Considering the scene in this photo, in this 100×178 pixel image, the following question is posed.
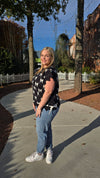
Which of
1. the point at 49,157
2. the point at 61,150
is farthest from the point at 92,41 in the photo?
the point at 49,157

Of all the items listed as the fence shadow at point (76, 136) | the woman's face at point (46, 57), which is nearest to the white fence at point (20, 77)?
the fence shadow at point (76, 136)

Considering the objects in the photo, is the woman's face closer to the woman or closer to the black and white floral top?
the woman

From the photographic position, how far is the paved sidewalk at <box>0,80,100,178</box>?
2305 millimetres

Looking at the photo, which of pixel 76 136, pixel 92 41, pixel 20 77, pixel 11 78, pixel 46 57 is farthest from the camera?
pixel 92 41

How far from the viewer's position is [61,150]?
2.96 meters

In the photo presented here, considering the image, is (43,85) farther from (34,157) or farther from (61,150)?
(61,150)

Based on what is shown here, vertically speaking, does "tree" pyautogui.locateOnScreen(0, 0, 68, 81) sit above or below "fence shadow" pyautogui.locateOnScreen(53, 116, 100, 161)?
above

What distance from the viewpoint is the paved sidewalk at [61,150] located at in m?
2.30

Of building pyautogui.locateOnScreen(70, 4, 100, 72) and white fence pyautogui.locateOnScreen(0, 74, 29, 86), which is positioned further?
building pyautogui.locateOnScreen(70, 4, 100, 72)

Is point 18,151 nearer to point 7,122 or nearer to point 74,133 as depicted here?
point 74,133

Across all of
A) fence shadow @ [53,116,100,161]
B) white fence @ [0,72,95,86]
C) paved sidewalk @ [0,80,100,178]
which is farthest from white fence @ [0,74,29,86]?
fence shadow @ [53,116,100,161]

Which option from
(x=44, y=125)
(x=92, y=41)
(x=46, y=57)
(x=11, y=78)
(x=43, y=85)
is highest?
(x=92, y=41)

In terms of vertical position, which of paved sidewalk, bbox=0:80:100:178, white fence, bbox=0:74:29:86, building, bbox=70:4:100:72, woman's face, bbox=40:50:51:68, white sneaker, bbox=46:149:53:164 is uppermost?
building, bbox=70:4:100:72

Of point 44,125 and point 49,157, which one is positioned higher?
point 44,125
